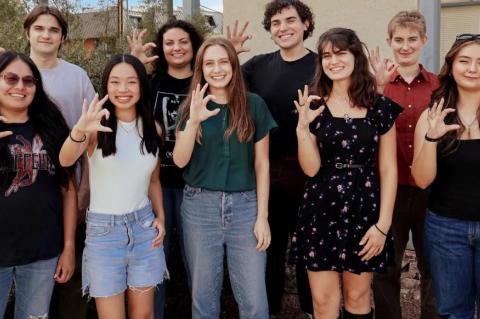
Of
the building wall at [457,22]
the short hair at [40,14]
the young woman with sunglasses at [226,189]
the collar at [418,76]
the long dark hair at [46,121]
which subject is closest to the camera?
the long dark hair at [46,121]

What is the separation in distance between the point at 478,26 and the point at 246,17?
10.1 feet

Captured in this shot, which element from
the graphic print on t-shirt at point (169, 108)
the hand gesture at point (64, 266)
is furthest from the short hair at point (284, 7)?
the hand gesture at point (64, 266)

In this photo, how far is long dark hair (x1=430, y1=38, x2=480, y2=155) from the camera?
2834 mm

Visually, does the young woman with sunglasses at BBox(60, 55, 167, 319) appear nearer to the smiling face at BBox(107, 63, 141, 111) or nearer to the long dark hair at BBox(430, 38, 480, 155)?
the smiling face at BBox(107, 63, 141, 111)

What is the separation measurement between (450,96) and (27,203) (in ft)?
7.95

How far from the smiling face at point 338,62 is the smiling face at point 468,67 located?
1.88 feet

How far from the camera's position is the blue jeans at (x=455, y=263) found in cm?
281

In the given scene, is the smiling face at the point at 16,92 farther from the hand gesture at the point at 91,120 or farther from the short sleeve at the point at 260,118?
the short sleeve at the point at 260,118

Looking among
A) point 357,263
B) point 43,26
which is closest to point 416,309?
point 357,263

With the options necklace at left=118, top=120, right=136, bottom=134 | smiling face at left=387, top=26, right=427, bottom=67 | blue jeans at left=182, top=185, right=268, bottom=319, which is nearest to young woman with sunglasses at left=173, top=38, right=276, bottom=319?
blue jeans at left=182, top=185, right=268, bottom=319

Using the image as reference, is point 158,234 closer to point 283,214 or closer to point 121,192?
point 121,192

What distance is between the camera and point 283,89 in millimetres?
3635

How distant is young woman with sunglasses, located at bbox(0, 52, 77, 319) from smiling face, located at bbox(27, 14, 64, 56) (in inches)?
20.5

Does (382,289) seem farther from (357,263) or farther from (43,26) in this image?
(43,26)
